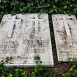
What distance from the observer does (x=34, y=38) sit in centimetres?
300

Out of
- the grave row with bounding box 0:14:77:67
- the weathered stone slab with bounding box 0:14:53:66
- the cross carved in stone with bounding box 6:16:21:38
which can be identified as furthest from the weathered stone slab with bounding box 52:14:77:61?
the cross carved in stone with bounding box 6:16:21:38

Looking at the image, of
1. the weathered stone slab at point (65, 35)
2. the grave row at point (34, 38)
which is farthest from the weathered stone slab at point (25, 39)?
the weathered stone slab at point (65, 35)

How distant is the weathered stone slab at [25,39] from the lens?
2.52m

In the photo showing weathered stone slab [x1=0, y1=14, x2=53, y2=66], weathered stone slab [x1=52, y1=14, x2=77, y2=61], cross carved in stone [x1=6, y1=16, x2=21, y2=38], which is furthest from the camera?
Answer: cross carved in stone [x1=6, y1=16, x2=21, y2=38]

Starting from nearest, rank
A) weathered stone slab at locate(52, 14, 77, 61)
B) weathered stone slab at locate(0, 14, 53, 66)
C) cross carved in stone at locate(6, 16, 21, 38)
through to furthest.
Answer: weathered stone slab at locate(0, 14, 53, 66) → weathered stone slab at locate(52, 14, 77, 61) → cross carved in stone at locate(6, 16, 21, 38)

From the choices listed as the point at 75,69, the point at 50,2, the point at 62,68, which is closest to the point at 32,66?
the point at 62,68

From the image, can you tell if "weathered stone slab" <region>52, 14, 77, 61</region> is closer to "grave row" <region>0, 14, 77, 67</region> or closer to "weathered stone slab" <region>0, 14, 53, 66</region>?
"grave row" <region>0, 14, 77, 67</region>

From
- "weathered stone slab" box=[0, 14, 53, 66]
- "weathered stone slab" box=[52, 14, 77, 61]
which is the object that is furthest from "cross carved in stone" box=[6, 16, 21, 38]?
"weathered stone slab" box=[52, 14, 77, 61]

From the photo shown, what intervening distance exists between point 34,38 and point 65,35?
85 centimetres

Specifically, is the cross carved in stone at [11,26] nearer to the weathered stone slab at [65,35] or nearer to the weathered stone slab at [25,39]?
the weathered stone slab at [25,39]

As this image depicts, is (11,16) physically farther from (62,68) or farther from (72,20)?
(62,68)

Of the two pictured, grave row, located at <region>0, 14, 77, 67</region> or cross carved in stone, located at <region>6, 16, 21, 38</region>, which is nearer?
grave row, located at <region>0, 14, 77, 67</region>

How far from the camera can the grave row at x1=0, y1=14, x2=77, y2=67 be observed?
2.55 metres

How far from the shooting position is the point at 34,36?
306 cm
